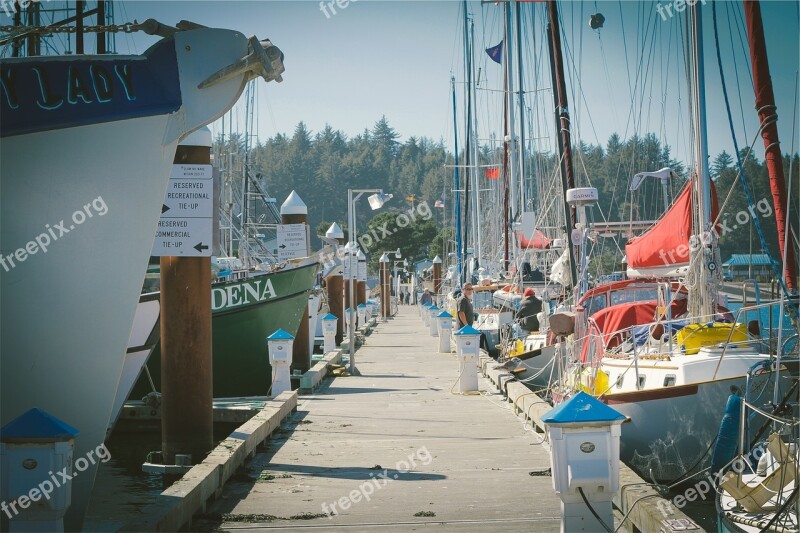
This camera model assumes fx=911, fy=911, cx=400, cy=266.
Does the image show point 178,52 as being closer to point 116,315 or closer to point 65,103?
point 65,103

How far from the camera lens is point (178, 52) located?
26.0ft

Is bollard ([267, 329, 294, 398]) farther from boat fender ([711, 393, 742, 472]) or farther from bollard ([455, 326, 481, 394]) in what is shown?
boat fender ([711, 393, 742, 472])

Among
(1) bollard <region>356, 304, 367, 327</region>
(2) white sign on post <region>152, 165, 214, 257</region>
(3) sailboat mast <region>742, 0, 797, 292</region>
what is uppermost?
(3) sailboat mast <region>742, 0, 797, 292</region>

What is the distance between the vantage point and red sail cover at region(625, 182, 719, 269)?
12.1m

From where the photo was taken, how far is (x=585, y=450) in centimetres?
589

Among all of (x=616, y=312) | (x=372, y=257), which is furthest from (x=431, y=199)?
(x=616, y=312)

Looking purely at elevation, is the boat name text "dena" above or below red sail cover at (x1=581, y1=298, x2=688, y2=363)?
above

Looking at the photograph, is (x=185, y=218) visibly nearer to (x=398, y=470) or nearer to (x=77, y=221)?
(x=77, y=221)

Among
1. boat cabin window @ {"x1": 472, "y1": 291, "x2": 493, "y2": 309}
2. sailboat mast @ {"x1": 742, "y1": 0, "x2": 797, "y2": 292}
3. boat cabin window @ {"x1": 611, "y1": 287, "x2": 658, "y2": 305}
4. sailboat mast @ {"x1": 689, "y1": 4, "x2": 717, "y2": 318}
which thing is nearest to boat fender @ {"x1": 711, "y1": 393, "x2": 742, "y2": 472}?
sailboat mast @ {"x1": 742, "y1": 0, "x2": 797, "y2": 292}

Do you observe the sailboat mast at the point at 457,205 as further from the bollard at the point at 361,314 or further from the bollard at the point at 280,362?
the bollard at the point at 280,362

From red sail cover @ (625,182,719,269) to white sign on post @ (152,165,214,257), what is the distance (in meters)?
6.33

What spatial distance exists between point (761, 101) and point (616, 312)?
5.86 metres

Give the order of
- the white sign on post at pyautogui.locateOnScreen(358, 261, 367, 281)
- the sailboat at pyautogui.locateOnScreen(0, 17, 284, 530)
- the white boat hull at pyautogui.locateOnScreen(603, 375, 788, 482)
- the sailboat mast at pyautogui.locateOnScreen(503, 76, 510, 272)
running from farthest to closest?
the white sign on post at pyautogui.locateOnScreen(358, 261, 367, 281) < the sailboat mast at pyautogui.locateOnScreen(503, 76, 510, 272) < the white boat hull at pyautogui.locateOnScreen(603, 375, 788, 482) < the sailboat at pyautogui.locateOnScreen(0, 17, 284, 530)

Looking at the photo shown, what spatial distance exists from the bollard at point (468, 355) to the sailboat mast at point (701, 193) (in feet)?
16.9
